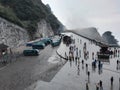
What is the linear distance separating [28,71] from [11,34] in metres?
22.9

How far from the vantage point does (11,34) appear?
6116cm

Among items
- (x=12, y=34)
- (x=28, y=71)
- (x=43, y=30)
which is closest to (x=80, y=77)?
(x=28, y=71)

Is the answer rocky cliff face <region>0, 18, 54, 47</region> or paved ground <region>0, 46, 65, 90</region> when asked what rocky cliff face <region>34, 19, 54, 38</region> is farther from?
paved ground <region>0, 46, 65, 90</region>

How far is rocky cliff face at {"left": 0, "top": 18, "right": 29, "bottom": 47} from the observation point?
188ft

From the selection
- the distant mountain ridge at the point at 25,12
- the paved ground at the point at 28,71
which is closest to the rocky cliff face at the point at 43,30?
the distant mountain ridge at the point at 25,12

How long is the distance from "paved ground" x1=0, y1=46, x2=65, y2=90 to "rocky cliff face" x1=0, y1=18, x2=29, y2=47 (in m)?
9.12

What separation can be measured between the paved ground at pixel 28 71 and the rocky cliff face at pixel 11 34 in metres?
9.12

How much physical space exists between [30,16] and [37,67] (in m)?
40.2

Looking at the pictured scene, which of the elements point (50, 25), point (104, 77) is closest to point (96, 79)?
point (104, 77)

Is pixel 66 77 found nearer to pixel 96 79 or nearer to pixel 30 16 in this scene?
pixel 96 79

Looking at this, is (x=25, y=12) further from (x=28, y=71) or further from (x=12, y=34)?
(x=28, y=71)

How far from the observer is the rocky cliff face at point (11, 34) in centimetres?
5727

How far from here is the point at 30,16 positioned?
264ft

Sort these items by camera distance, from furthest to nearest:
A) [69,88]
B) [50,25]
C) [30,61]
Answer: [50,25] → [30,61] → [69,88]
